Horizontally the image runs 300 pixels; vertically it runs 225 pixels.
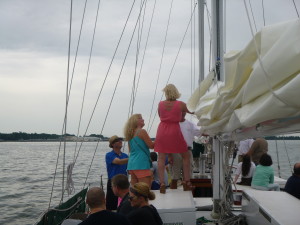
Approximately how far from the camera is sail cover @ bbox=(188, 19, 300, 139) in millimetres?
2037

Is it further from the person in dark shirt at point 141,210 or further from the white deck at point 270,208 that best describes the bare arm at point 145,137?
the person in dark shirt at point 141,210

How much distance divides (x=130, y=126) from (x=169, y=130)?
1.79ft

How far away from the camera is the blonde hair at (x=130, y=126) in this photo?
17.7 feet

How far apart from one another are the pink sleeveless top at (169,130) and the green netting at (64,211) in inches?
63.4

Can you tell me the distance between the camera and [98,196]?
341cm

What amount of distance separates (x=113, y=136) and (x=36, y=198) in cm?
1341

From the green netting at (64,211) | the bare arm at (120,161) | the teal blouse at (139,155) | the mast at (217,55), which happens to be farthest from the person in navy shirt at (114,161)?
the mast at (217,55)

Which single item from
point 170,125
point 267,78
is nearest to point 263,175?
point 170,125

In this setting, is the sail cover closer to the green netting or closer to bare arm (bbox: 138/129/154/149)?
bare arm (bbox: 138/129/154/149)

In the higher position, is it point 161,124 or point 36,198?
point 161,124

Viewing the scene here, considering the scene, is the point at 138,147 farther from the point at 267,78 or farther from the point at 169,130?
the point at 267,78

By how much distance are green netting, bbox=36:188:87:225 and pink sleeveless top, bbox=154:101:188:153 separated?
161 cm

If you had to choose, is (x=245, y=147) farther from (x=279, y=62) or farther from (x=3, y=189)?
(x=3, y=189)

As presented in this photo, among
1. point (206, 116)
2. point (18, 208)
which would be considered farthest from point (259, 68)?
point (18, 208)
